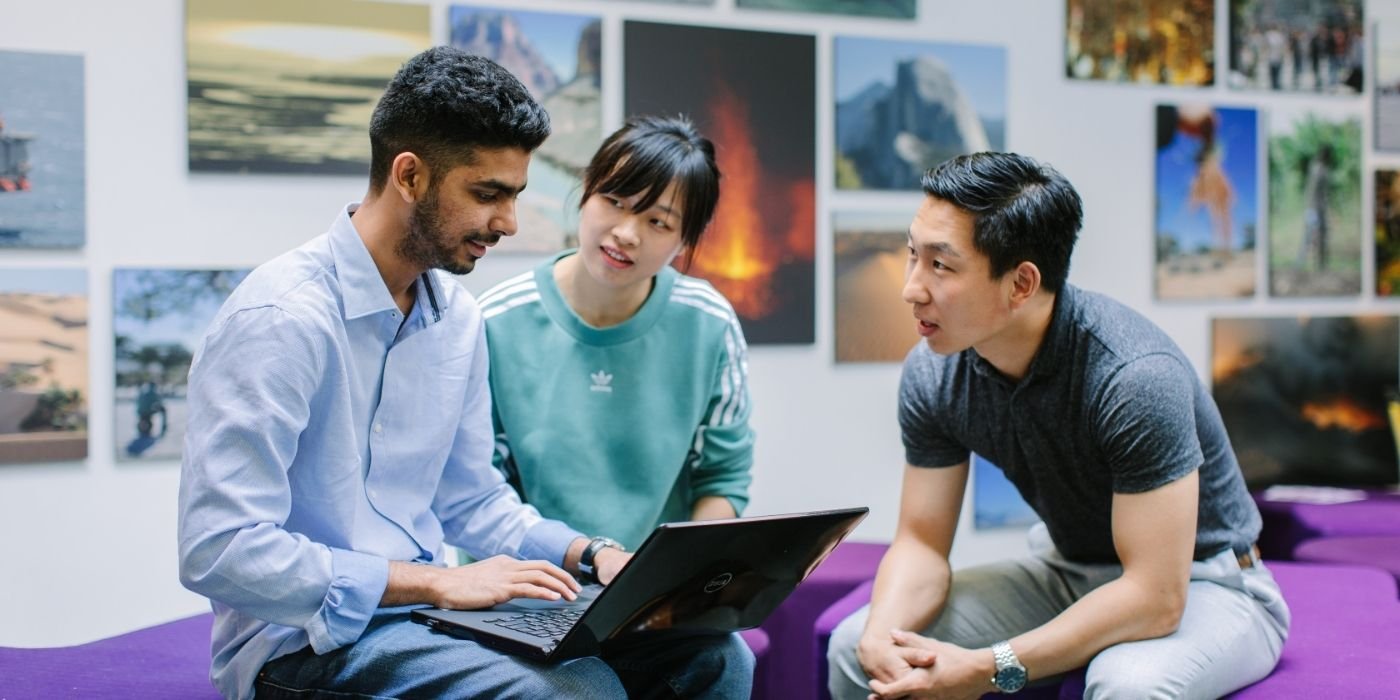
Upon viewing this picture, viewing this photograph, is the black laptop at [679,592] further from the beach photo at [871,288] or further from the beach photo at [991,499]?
the beach photo at [991,499]

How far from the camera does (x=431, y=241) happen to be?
1889 mm

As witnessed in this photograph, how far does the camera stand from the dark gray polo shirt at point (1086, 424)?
2160 millimetres

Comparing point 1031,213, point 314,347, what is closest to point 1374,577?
point 1031,213

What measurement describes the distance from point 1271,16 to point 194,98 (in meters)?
3.54

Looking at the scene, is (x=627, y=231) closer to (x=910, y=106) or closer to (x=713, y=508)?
(x=713, y=508)

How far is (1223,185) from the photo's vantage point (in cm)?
426

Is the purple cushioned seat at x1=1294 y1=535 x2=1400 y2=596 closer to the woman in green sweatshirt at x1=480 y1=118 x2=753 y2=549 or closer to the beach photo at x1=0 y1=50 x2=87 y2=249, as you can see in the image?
the woman in green sweatshirt at x1=480 y1=118 x2=753 y2=549

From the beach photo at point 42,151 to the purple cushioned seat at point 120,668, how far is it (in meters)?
1.10

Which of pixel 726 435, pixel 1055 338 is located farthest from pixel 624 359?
pixel 1055 338

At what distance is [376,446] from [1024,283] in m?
1.18

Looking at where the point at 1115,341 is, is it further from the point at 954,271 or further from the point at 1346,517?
the point at 1346,517

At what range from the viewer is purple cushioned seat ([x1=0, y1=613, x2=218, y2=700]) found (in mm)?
2113

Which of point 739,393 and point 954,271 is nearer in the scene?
point 954,271

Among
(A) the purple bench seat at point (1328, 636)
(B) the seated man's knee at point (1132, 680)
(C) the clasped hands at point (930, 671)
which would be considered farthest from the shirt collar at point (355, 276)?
(B) the seated man's knee at point (1132, 680)
